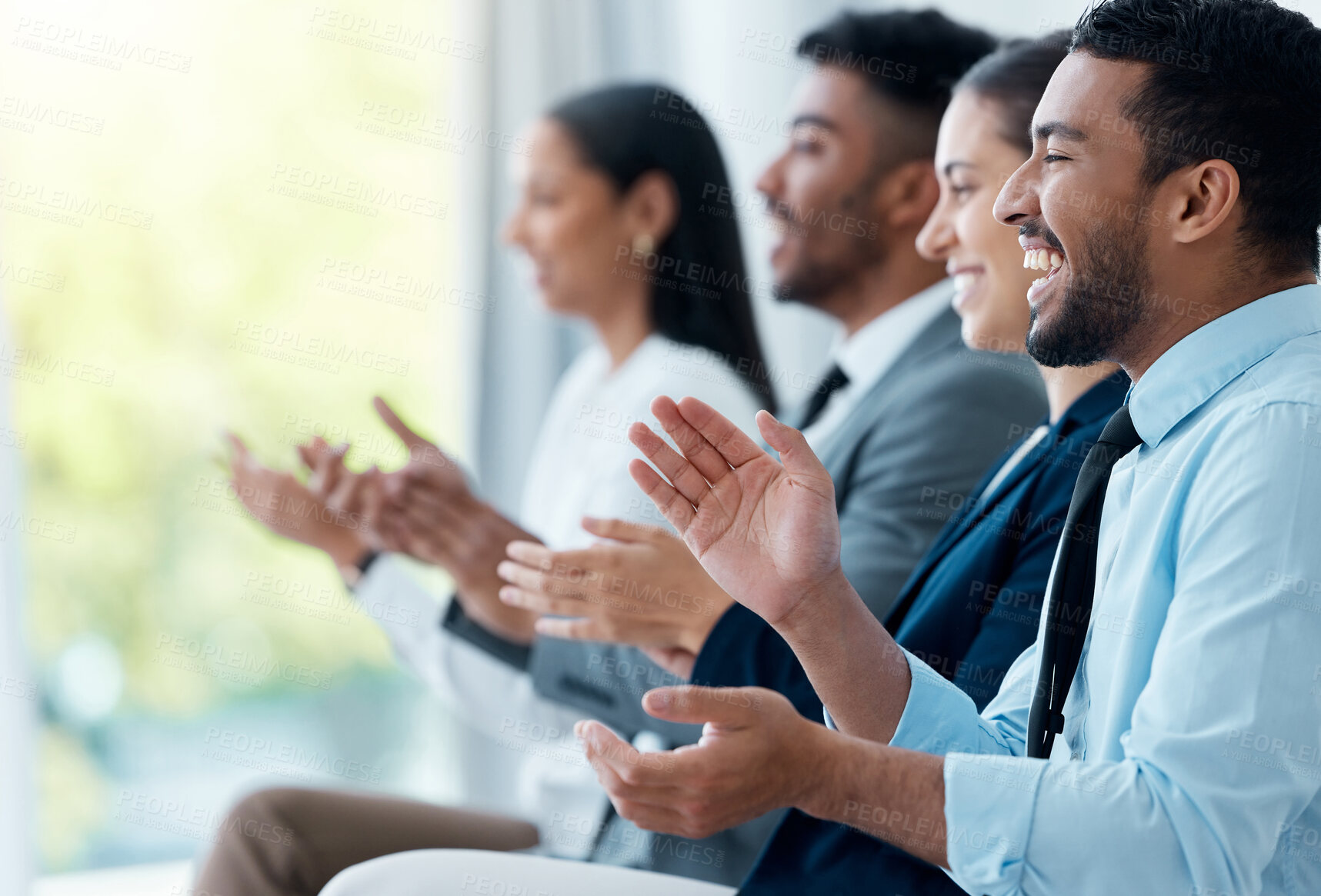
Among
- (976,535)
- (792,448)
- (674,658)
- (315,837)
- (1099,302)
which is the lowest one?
(315,837)

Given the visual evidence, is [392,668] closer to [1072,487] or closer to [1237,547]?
[1072,487]

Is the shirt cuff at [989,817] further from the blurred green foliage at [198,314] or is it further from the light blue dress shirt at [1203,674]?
the blurred green foliage at [198,314]

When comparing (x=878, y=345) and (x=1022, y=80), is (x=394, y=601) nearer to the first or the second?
(x=878, y=345)

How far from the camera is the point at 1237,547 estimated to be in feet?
2.09

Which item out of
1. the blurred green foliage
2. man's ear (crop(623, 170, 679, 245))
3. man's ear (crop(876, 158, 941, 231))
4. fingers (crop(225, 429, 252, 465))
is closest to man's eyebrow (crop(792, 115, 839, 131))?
man's ear (crop(876, 158, 941, 231))

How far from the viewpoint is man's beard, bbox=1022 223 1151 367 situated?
77 cm

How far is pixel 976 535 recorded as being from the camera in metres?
1.01

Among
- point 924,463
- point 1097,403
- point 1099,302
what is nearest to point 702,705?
point 1099,302

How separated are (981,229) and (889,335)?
32cm

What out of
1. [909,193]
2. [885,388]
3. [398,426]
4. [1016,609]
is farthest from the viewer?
[398,426]

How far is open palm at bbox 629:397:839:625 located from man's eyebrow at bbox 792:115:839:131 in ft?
2.58

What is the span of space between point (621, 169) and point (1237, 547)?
56.1 inches

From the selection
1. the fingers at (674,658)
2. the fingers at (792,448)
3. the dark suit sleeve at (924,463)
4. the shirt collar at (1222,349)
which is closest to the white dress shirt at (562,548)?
the fingers at (674,658)

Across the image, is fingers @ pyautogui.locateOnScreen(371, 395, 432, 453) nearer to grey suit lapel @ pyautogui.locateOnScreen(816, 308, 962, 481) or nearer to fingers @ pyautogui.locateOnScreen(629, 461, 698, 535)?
grey suit lapel @ pyautogui.locateOnScreen(816, 308, 962, 481)
